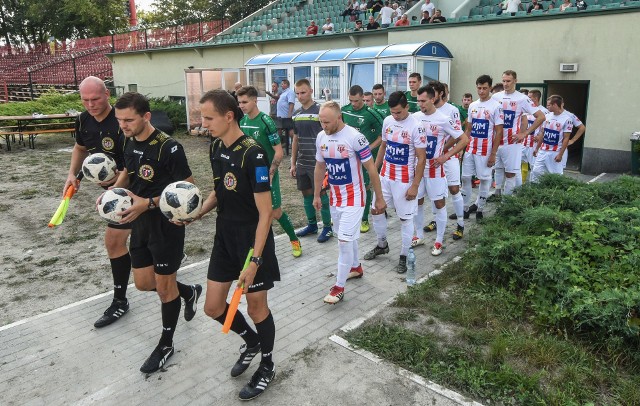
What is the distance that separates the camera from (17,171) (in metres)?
13.1

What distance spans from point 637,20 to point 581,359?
10292mm

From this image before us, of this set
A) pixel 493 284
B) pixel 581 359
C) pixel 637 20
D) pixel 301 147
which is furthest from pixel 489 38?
pixel 581 359

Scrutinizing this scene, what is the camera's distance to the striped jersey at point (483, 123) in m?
7.79

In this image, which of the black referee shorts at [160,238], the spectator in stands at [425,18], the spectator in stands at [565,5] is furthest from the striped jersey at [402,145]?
the spectator in stands at [425,18]

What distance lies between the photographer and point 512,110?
329 inches

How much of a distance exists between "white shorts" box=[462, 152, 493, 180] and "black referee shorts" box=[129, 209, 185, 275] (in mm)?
5546

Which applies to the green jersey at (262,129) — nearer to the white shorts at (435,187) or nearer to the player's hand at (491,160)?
the white shorts at (435,187)

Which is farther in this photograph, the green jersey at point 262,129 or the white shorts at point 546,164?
the white shorts at point 546,164

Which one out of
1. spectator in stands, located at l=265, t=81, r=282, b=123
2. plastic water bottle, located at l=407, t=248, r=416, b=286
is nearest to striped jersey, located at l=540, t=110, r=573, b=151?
plastic water bottle, located at l=407, t=248, r=416, b=286

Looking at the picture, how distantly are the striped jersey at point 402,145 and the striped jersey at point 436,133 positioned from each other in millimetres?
643

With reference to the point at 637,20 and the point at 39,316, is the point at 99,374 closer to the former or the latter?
the point at 39,316

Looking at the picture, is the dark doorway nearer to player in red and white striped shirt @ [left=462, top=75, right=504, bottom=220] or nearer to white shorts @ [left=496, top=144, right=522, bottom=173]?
white shorts @ [left=496, top=144, right=522, bottom=173]

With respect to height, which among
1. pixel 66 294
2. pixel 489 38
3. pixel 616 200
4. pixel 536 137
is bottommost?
pixel 66 294

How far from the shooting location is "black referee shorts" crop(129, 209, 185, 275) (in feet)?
13.0
